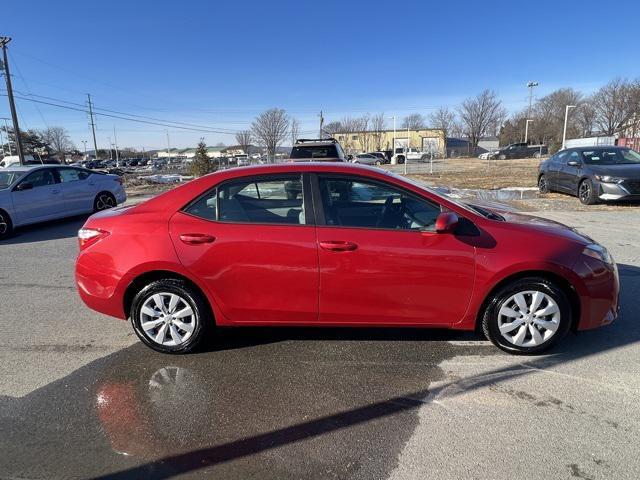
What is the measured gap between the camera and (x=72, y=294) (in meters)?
5.30

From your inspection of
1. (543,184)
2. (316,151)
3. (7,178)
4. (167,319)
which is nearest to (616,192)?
(543,184)

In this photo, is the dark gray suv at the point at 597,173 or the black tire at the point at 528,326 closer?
the black tire at the point at 528,326

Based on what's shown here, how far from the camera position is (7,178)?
9547 mm

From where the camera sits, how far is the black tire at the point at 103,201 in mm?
11328

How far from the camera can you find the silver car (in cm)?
912

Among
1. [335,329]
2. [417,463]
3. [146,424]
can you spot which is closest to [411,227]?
[335,329]

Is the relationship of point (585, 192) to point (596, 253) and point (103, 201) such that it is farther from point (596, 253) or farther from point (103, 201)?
point (103, 201)

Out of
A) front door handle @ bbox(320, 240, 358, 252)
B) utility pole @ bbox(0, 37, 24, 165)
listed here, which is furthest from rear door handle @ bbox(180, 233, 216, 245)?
utility pole @ bbox(0, 37, 24, 165)

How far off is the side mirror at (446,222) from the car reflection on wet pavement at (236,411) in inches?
44.0

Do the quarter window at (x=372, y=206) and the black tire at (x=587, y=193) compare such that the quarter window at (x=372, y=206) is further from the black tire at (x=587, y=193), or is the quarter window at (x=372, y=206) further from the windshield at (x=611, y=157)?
the windshield at (x=611, y=157)

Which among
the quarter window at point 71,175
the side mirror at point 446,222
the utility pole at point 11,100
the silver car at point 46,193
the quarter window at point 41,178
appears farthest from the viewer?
the utility pole at point 11,100

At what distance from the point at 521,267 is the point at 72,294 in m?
5.16

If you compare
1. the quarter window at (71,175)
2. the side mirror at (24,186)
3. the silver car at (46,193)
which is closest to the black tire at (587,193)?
the silver car at (46,193)

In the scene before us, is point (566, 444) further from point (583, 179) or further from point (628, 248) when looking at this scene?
point (583, 179)
